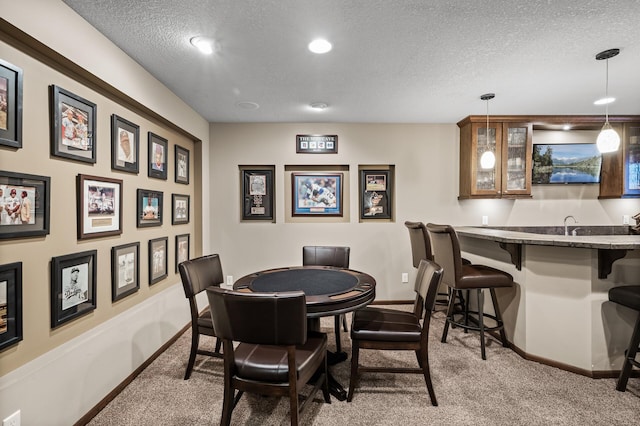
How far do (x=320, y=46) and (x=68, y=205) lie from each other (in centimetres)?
193

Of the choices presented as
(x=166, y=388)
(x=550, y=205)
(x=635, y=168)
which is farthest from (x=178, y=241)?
(x=635, y=168)

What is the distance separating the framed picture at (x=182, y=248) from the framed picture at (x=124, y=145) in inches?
39.9

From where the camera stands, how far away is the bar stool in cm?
200

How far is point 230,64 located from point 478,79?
2168 millimetres

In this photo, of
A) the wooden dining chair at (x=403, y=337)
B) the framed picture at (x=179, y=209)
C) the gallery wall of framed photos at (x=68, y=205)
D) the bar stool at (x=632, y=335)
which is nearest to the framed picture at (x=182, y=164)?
the framed picture at (x=179, y=209)

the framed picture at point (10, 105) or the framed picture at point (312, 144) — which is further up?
the framed picture at point (312, 144)

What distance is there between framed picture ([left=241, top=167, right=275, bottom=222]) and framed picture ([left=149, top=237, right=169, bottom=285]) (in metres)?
1.23

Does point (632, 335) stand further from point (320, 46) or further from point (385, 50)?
point (320, 46)

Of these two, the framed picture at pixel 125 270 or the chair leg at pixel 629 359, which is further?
the framed picture at pixel 125 270

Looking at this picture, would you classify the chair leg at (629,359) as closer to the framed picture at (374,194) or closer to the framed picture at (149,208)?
the framed picture at (374,194)

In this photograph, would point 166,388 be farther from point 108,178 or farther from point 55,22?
point 55,22

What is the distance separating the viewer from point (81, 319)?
6.11 ft

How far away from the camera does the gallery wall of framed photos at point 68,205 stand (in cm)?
145

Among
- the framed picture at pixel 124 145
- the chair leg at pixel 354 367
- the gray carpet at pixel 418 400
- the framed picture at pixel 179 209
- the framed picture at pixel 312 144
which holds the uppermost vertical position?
the framed picture at pixel 312 144
